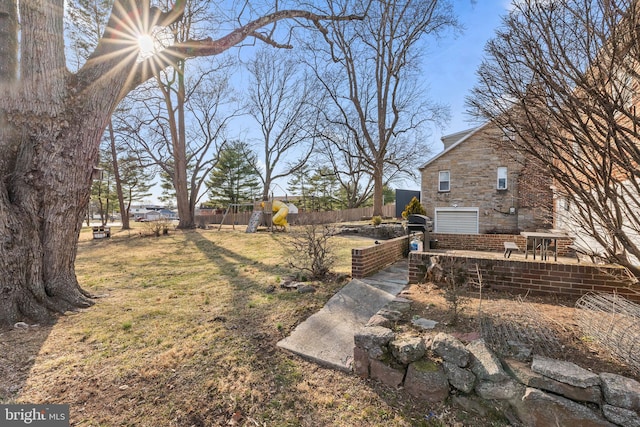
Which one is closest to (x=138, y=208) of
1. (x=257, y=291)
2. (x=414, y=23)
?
(x=414, y=23)

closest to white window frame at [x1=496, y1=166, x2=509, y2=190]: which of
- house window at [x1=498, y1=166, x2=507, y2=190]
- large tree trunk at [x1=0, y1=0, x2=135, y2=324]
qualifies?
house window at [x1=498, y1=166, x2=507, y2=190]

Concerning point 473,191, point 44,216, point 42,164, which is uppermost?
point 473,191

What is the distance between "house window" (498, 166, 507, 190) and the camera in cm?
1353

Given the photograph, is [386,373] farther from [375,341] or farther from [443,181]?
[443,181]

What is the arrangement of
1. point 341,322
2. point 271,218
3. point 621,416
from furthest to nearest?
point 271,218, point 341,322, point 621,416

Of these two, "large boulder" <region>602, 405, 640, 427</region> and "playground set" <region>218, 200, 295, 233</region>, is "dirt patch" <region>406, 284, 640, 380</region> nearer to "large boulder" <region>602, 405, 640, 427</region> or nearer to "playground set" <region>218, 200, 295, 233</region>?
"large boulder" <region>602, 405, 640, 427</region>

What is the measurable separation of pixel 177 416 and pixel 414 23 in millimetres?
20373

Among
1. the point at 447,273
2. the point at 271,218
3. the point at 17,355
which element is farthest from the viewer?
the point at 271,218

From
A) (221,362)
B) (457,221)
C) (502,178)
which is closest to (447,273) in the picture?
(221,362)

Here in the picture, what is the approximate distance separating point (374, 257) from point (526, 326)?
288 centimetres

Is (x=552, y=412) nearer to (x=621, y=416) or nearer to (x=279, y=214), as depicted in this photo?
(x=621, y=416)

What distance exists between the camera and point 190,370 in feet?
8.55

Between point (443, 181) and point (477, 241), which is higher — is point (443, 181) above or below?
above

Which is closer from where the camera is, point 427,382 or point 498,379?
point 498,379
